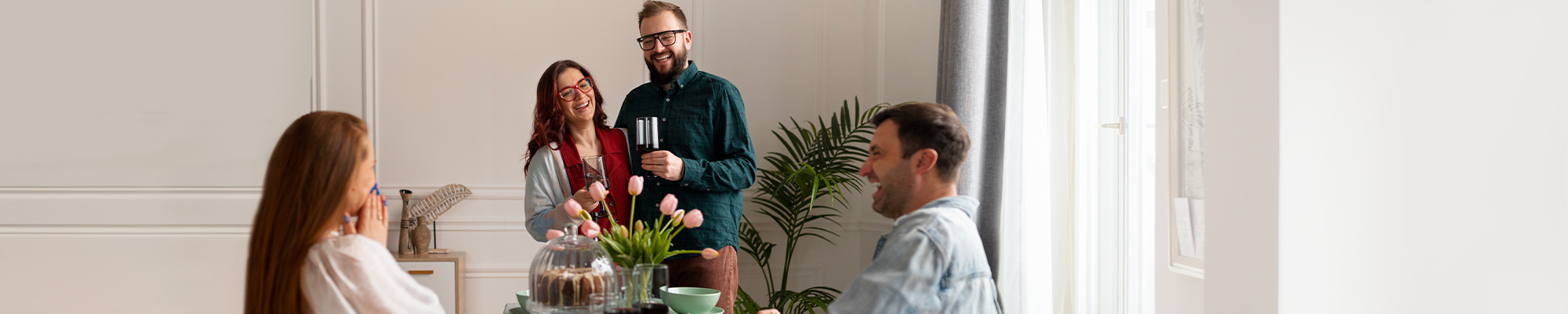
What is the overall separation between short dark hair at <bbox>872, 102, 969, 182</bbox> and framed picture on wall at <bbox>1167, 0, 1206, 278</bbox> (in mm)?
735

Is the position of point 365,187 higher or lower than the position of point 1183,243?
higher

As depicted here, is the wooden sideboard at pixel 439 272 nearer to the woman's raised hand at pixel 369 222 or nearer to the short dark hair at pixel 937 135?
the woman's raised hand at pixel 369 222

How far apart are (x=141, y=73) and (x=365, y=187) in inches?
147

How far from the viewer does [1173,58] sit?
6.55 feet

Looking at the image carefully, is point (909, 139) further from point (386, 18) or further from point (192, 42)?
point (192, 42)

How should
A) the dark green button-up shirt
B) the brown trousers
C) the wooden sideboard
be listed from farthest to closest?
the wooden sideboard, the dark green button-up shirt, the brown trousers

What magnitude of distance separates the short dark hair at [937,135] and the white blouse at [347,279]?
94 cm

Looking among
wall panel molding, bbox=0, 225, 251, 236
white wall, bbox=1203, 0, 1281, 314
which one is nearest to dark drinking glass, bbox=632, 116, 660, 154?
white wall, bbox=1203, 0, 1281, 314

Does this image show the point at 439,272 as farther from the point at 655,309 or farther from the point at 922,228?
the point at 922,228

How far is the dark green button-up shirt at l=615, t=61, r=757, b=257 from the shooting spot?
246cm

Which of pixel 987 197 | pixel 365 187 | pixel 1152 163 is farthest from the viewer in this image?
pixel 987 197

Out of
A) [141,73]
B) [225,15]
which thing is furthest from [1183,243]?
[141,73]

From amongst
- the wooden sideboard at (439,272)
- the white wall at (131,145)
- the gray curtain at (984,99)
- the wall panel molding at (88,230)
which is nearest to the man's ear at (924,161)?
the gray curtain at (984,99)

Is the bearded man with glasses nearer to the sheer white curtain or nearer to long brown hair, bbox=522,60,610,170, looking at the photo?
long brown hair, bbox=522,60,610,170
